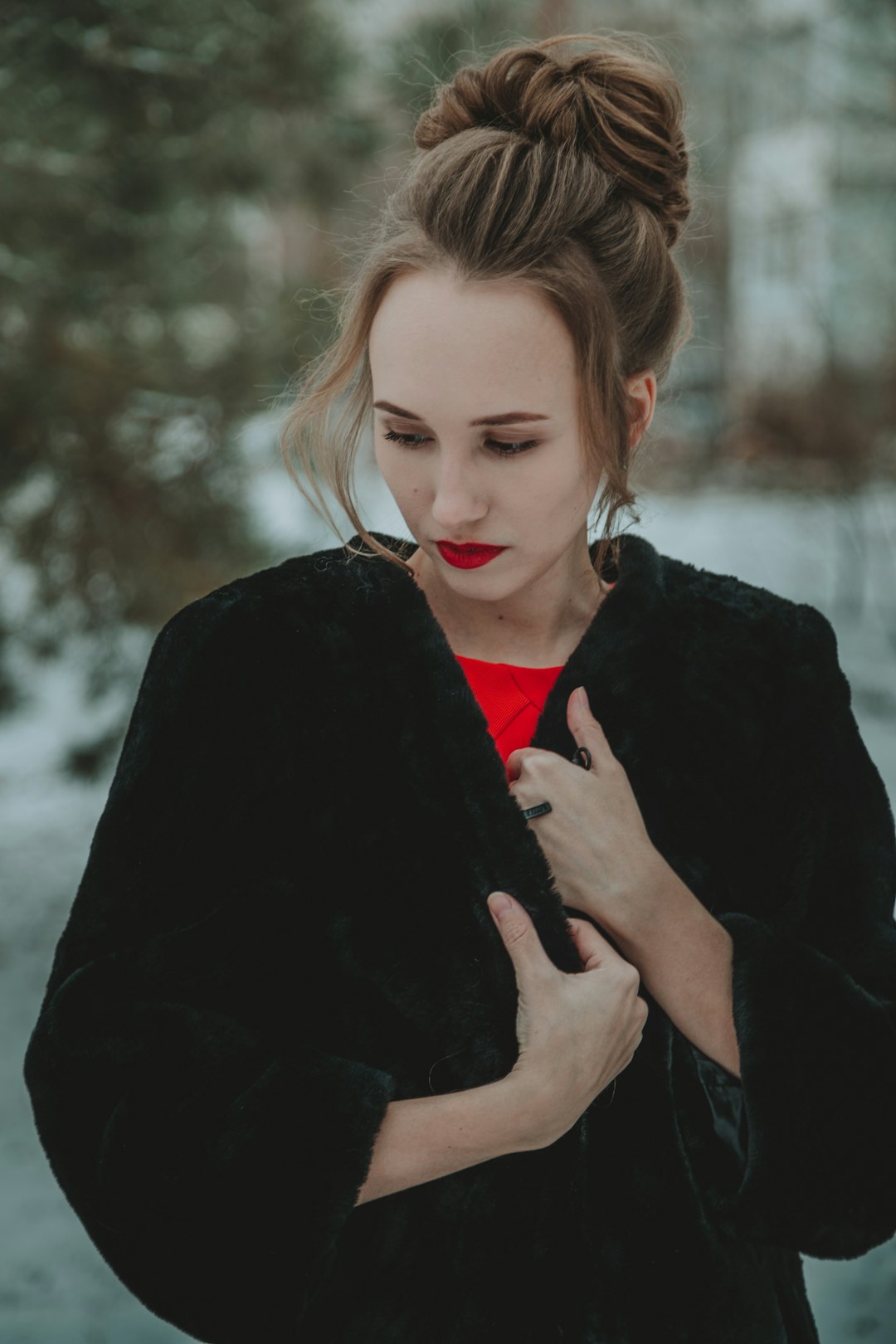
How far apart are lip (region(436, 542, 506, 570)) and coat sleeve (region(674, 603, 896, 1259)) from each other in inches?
14.6

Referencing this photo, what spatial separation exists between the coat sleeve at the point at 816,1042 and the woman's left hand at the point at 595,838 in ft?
0.38

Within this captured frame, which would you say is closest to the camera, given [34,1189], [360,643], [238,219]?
[360,643]

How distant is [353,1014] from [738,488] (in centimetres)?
953

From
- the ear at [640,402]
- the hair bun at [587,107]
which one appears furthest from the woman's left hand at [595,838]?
the hair bun at [587,107]

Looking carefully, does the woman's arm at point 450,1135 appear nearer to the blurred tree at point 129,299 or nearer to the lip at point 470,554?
the lip at point 470,554

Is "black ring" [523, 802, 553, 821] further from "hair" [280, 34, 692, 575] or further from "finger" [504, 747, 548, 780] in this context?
"hair" [280, 34, 692, 575]

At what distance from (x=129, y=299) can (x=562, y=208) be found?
117 inches

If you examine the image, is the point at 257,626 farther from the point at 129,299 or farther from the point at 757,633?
the point at 129,299

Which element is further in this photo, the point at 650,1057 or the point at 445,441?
the point at 650,1057

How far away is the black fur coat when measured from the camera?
3.44 ft

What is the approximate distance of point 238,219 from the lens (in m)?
4.74

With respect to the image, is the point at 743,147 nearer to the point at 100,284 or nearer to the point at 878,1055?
the point at 100,284

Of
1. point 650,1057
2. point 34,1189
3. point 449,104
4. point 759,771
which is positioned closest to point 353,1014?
point 650,1057

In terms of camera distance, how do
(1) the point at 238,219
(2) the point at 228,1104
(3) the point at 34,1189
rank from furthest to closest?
(1) the point at 238,219, (3) the point at 34,1189, (2) the point at 228,1104
